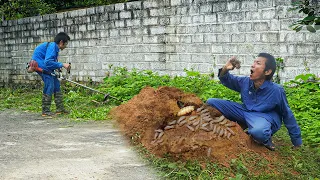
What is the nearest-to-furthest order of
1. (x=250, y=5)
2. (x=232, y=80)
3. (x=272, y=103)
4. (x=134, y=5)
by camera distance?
1. (x=272, y=103)
2. (x=232, y=80)
3. (x=250, y=5)
4. (x=134, y=5)

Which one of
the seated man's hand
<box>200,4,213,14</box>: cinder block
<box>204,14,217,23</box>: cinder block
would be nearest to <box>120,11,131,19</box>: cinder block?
<box>200,4,213,14</box>: cinder block

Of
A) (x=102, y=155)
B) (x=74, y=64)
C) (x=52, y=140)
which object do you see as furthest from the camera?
(x=74, y=64)

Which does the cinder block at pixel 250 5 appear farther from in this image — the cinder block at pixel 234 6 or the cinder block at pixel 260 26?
the cinder block at pixel 260 26

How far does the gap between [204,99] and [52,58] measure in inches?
109

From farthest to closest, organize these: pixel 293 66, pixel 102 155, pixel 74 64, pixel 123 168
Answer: pixel 74 64 → pixel 293 66 → pixel 102 155 → pixel 123 168

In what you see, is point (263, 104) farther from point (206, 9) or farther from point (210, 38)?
point (206, 9)

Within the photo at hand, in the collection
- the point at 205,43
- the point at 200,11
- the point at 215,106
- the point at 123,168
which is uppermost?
the point at 200,11

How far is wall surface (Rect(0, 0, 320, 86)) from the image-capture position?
330 inches

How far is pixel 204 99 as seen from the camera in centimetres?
807

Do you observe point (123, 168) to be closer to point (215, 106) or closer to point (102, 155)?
point (102, 155)

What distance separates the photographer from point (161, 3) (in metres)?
10.4

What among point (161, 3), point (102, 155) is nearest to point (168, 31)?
point (161, 3)

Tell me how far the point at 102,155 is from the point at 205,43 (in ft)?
16.1

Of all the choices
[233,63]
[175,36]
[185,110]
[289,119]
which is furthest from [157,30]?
[289,119]
